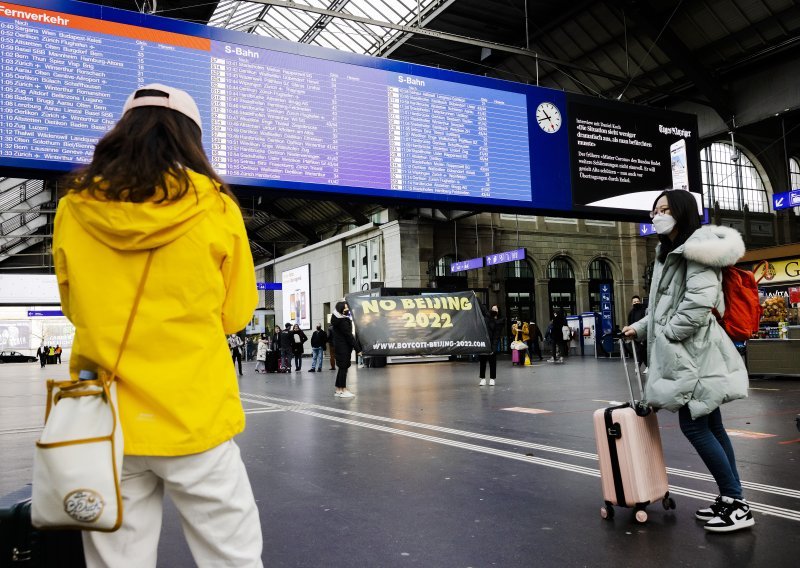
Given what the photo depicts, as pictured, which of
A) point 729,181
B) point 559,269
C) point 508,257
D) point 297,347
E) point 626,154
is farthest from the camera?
point 729,181

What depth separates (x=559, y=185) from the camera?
10.6 metres

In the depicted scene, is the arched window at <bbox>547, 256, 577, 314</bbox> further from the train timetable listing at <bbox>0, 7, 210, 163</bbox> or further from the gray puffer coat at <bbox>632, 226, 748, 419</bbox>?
the gray puffer coat at <bbox>632, 226, 748, 419</bbox>

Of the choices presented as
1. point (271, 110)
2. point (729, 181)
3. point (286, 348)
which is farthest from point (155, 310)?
point (729, 181)

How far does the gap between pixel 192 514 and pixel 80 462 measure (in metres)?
0.31

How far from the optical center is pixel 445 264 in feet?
98.7

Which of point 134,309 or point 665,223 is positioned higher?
point 665,223

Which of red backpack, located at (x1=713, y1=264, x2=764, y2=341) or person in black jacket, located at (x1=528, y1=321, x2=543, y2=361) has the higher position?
red backpack, located at (x1=713, y1=264, x2=764, y2=341)

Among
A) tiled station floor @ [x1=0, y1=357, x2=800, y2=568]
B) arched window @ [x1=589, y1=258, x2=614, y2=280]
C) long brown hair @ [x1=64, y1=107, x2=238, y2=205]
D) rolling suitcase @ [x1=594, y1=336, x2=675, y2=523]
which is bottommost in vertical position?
tiled station floor @ [x1=0, y1=357, x2=800, y2=568]

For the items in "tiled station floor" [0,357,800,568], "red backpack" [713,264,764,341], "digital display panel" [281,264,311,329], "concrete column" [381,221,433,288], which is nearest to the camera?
"tiled station floor" [0,357,800,568]

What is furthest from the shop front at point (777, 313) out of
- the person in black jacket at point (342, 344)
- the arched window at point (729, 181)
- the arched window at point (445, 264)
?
the arched window at point (729, 181)

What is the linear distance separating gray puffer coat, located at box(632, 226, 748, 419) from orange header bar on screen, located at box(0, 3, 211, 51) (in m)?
7.17

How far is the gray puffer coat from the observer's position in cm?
322

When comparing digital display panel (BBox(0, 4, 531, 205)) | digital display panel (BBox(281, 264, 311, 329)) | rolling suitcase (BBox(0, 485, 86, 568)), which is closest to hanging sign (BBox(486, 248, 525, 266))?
digital display panel (BBox(0, 4, 531, 205))

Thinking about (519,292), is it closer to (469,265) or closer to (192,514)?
(469,265)
